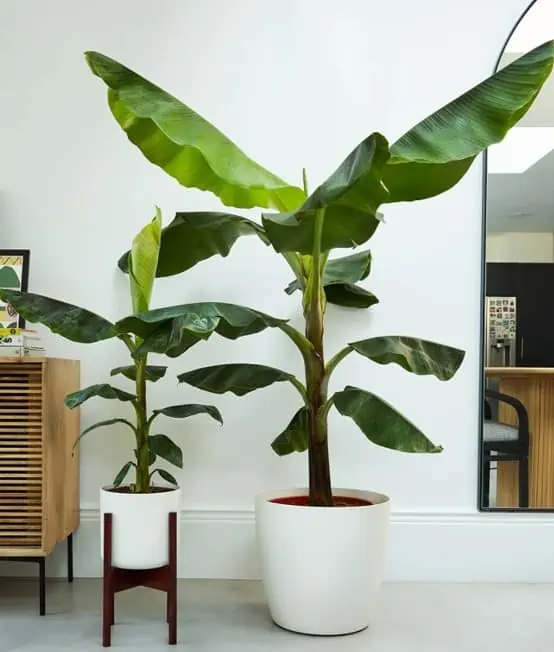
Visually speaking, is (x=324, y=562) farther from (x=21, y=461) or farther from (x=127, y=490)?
(x=21, y=461)

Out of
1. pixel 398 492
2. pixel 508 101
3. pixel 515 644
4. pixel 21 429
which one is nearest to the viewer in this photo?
pixel 508 101

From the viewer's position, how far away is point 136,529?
179cm

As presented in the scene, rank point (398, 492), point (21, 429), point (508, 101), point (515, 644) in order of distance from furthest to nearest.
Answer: point (398, 492), point (21, 429), point (515, 644), point (508, 101)

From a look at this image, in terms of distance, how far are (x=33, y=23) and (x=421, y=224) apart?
136cm

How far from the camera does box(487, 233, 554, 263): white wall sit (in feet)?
7.72

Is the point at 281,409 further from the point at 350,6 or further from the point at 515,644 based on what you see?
the point at 350,6

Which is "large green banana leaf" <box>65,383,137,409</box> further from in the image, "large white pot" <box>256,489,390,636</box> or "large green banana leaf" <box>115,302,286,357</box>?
"large white pot" <box>256,489,390,636</box>

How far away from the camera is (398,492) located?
2346 millimetres

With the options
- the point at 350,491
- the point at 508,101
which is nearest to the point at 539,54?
the point at 508,101

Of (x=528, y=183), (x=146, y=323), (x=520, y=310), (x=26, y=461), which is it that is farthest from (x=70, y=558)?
(x=528, y=183)

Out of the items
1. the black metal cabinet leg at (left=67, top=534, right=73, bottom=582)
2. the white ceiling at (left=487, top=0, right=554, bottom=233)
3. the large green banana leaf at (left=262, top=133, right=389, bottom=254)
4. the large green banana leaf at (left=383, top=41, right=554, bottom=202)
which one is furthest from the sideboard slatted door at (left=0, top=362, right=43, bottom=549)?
the white ceiling at (left=487, top=0, right=554, bottom=233)

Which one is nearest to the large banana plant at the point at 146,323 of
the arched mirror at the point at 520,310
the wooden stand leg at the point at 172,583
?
the wooden stand leg at the point at 172,583

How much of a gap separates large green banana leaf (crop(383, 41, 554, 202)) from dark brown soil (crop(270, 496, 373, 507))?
2.58ft

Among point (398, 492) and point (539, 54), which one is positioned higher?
point (539, 54)
